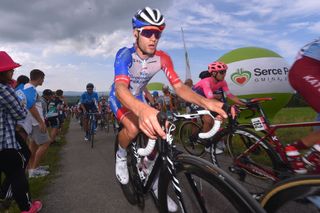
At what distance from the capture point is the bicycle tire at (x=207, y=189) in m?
1.76

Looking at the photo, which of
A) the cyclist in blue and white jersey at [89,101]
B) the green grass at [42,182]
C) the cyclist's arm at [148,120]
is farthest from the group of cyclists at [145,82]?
the cyclist in blue and white jersey at [89,101]

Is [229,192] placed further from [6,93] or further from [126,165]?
[6,93]

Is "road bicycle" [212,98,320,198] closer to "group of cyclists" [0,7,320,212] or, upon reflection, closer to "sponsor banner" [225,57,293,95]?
"group of cyclists" [0,7,320,212]

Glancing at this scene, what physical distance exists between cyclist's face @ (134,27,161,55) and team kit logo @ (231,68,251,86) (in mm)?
6107

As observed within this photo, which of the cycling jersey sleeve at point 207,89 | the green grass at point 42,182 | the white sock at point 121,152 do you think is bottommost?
the green grass at point 42,182

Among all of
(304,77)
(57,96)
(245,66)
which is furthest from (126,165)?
(57,96)

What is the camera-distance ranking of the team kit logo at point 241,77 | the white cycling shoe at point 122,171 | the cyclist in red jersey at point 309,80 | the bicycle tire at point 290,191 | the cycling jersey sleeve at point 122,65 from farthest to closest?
the team kit logo at point 241,77 < the white cycling shoe at point 122,171 < the cyclist in red jersey at point 309,80 < the cycling jersey sleeve at point 122,65 < the bicycle tire at point 290,191

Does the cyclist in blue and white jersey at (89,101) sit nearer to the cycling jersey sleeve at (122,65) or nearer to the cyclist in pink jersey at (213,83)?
the cyclist in pink jersey at (213,83)

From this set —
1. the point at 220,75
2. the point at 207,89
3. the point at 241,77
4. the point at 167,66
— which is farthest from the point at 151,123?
the point at 241,77

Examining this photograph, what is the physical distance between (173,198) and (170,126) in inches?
31.4

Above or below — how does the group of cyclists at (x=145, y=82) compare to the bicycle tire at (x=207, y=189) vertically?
above

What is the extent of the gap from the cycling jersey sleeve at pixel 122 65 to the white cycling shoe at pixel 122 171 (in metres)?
1.28

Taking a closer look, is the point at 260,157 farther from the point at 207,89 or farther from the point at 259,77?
the point at 259,77

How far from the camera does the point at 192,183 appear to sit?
7.39 feet
